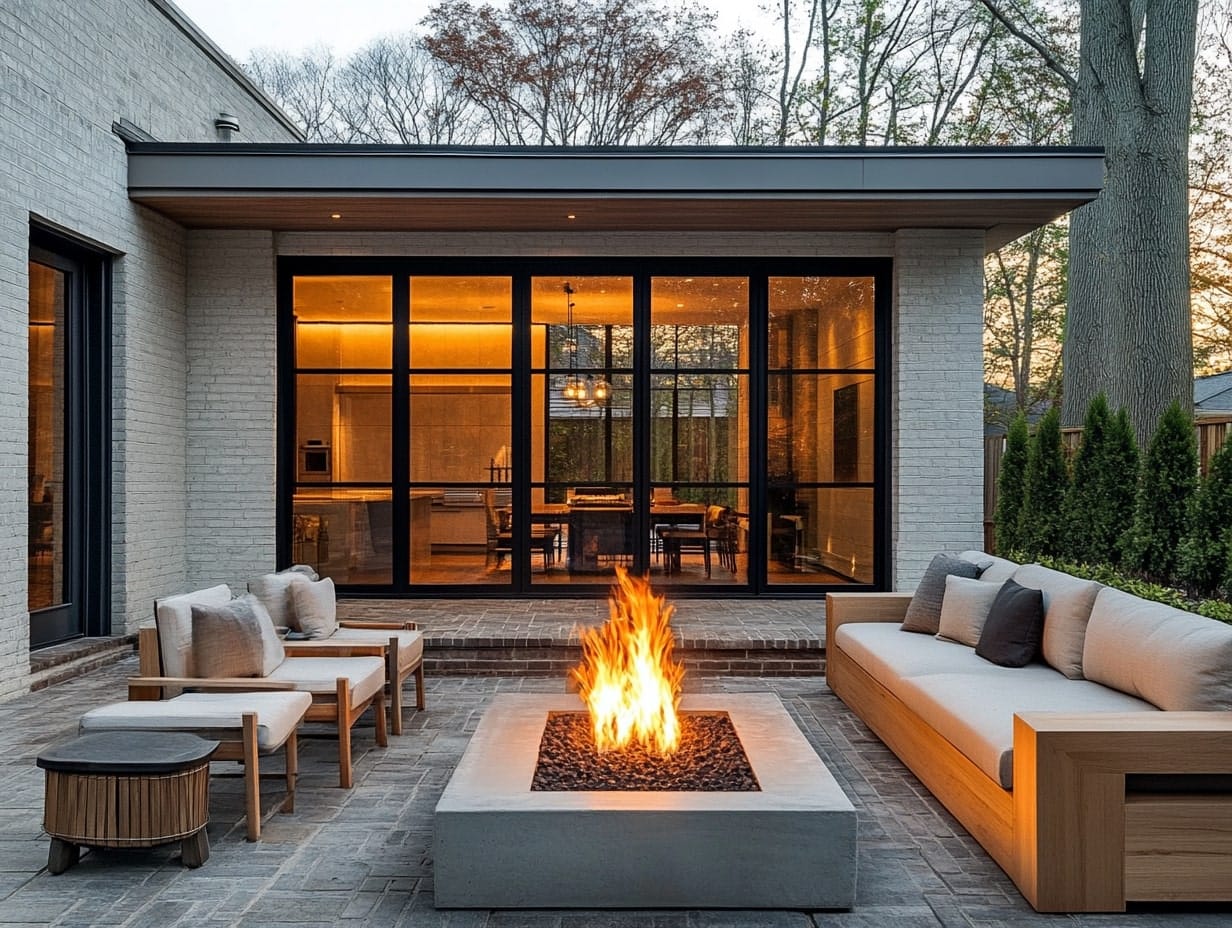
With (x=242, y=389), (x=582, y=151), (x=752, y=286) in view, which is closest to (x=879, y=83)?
(x=752, y=286)

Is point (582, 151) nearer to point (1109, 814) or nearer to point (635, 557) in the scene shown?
point (635, 557)

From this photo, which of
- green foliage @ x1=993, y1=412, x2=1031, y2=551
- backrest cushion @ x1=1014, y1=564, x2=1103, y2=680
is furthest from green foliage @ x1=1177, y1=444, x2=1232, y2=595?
green foliage @ x1=993, y1=412, x2=1031, y2=551

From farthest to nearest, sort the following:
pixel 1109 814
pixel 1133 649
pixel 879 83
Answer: pixel 879 83
pixel 1133 649
pixel 1109 814

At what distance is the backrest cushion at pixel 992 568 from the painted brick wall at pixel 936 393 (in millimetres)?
2562

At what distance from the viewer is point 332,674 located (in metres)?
4.81

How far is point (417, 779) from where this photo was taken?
4.54 meters

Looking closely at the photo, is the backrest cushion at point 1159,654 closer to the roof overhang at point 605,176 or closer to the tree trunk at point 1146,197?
the roof overhang at point 605,176

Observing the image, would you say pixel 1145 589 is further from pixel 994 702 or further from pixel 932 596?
pixel 994 702

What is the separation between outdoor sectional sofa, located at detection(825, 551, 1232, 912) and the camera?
310 centimetres

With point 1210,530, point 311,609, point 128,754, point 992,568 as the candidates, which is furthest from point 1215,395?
point 128,754

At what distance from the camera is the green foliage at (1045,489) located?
804 cm

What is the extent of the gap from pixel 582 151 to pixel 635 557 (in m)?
3.53

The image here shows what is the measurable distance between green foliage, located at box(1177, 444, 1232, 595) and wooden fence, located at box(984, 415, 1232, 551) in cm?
26

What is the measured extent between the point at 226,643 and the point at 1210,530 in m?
5.59
